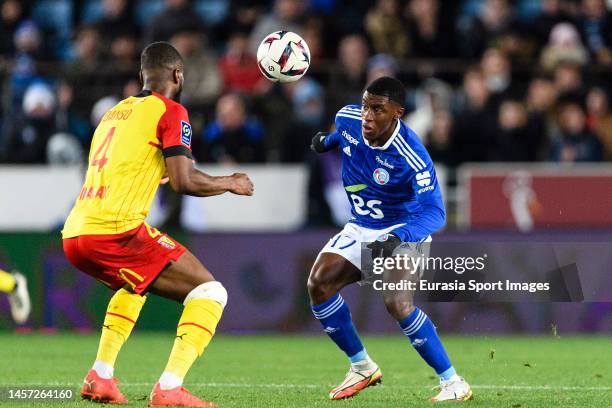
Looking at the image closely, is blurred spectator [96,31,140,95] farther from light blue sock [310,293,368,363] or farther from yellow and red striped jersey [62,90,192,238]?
yellow and red striped jersey [62,90,192,238]

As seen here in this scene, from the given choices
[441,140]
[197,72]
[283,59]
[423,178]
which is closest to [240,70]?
[197,72]

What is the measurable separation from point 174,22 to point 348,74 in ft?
7.33

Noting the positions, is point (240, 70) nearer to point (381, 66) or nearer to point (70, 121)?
point (381, 66)

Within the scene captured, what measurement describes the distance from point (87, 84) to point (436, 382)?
317 inches

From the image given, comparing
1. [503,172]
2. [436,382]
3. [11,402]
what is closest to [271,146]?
[503,172]

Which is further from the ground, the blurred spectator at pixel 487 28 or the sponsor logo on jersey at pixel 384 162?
the blurred spectator at pixel 487 28

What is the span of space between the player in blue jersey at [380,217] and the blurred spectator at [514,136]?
243 inches

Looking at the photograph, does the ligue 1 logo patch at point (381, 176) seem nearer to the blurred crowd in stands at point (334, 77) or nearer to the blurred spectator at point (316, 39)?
the blurred crowd in stands at point (334, 77)

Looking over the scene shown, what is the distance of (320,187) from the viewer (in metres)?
14.4

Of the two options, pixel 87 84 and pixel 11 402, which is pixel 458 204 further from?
pixel 11 402

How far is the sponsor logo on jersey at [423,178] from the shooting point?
8.17 metres

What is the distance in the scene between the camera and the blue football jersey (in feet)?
26.8

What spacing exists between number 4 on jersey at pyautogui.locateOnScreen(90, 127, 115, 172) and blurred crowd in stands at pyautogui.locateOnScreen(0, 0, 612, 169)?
6766mm

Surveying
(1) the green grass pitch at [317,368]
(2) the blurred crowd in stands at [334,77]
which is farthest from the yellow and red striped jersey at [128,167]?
(2) the blurred crowd in stands at [334,77]
